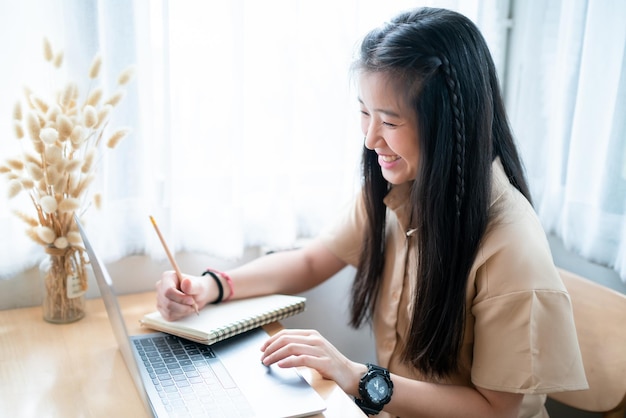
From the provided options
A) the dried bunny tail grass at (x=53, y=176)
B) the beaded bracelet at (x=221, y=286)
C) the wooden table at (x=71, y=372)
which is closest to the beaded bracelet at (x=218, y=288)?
the beaded bracelet at (x=221, y=286)

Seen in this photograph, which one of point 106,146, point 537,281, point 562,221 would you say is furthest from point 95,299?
point 562,221

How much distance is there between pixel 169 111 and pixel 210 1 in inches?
8.9

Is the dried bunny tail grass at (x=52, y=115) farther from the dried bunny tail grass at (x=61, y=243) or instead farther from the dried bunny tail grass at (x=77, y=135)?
the dried bunny tail grass at (x=61, y=243)

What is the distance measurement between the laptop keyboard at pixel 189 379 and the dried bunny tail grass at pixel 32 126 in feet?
1.27

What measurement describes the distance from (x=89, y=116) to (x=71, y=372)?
43 cm

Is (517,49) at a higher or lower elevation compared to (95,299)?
higher

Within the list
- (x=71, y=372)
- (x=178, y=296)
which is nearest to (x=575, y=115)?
(x=178, y=296)

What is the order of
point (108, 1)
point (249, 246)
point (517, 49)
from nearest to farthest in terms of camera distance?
point (108, 1) → point (249, 246) → point (517, 49)

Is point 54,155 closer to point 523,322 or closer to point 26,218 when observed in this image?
point 26,218

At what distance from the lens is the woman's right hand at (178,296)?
112 cm

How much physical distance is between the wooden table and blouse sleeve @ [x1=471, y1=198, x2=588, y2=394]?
0.83 feet

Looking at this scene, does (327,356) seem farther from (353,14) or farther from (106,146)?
(353,14)

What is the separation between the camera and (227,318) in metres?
1.13

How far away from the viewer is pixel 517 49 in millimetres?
→ 1594
